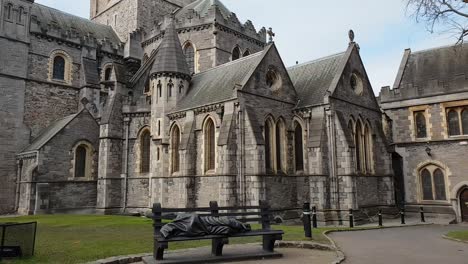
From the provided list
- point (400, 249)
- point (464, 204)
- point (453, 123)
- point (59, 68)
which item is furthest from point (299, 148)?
point (59, 68)

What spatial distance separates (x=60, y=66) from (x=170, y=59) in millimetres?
11259

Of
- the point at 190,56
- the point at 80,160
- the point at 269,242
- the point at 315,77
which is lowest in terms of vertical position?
the point at 269,242

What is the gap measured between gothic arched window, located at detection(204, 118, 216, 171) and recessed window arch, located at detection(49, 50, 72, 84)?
15.3m

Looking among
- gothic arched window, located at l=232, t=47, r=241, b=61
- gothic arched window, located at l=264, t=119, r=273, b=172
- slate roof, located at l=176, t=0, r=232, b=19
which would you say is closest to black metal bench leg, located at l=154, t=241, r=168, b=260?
gothic arched window, located at l=264, t=119, r=273, b=172

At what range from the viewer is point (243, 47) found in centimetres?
3116

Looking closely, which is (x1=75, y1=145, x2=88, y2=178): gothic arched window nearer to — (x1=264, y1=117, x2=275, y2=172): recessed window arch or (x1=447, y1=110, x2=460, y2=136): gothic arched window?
(x1=264, y1=117, x2=275, y2=172): recessed window arch

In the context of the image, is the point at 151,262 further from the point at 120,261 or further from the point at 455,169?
the point at 455,169

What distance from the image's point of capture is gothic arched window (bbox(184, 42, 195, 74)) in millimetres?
29531

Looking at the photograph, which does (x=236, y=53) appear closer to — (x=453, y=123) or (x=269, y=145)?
(x=269, y=145)

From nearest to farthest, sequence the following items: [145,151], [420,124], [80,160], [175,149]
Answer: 1. [175,149]
2. [420,124]
3. [145,151]
4. [80,160]

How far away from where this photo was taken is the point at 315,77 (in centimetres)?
2348

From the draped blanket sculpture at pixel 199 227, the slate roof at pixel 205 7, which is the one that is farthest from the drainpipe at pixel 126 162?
the draped blanket sculpture at pixel 199 227

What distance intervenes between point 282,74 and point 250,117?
4.43 m

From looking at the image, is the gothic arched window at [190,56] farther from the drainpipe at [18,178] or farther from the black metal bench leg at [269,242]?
the black metal bench leg at [269,242]
